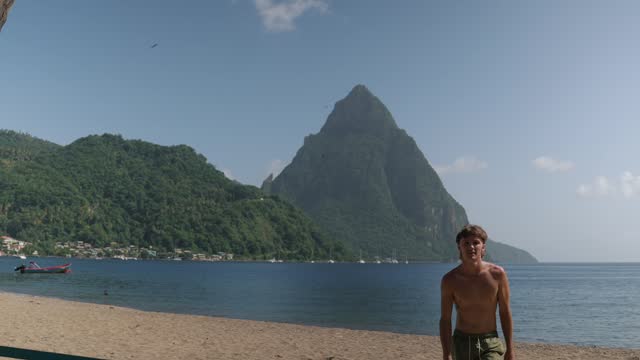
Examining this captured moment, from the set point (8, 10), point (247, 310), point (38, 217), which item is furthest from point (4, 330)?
point (38, 217)

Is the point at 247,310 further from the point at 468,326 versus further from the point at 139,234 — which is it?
the point at 139,234

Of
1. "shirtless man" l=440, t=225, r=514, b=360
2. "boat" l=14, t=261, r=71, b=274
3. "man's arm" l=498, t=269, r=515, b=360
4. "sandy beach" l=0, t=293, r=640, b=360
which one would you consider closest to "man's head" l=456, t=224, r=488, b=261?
"shirtless man" l=440, t=225, r=514, b=360

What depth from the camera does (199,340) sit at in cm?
1877

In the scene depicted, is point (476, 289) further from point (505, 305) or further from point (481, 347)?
point (481, 347)

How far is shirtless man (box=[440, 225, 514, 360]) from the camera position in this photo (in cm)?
416

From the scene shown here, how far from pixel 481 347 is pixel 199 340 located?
16.0m

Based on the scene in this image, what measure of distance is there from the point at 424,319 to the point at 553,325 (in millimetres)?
7451

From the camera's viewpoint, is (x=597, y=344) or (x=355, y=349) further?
(x=597, y=344)

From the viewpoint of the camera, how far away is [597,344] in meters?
24.9

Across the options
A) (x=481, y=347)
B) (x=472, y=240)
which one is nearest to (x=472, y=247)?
(x=472, y=240)

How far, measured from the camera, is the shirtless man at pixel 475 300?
4.16 m

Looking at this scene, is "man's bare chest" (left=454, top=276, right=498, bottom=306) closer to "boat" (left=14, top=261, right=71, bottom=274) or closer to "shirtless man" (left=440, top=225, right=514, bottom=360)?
"shirtless man" (left=440, top=225, right=514, bottom=360)

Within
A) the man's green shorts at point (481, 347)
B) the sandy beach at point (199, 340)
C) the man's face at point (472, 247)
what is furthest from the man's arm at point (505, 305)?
the sandy beach at point (199, 340)

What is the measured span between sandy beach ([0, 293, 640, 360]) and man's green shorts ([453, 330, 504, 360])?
11.9 meters
